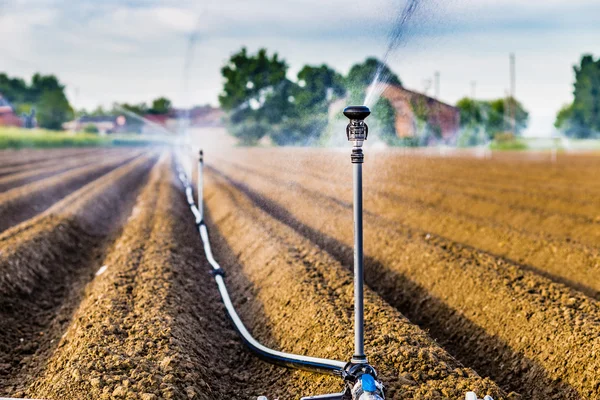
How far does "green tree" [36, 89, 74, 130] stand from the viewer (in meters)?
63.8

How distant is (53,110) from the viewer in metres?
65.0

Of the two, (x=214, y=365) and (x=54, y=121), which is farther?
(x=54, y=121)

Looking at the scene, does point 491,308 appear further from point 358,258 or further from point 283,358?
point 358,258

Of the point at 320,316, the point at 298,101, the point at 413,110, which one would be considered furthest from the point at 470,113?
the point at 320,316

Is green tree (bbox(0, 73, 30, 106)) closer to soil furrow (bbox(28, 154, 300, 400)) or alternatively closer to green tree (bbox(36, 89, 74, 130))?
green tree (bbox(36, 89, 74, 130))

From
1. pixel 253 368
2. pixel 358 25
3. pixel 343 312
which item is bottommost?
pixel 253 368

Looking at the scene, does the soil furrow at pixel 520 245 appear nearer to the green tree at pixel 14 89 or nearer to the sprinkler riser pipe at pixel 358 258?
the sprinkler riser pipe at pixel 358 258

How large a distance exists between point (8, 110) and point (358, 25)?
219 ft

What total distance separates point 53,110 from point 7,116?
4012 millimetres

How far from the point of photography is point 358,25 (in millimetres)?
4812

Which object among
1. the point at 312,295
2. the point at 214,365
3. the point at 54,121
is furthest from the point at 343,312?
the point at 54,121

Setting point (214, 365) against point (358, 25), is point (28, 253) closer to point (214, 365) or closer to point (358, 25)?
point (214, 365)

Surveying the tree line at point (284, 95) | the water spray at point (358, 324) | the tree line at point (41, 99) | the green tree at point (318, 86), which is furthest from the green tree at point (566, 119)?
the water spray at point (358, 324)

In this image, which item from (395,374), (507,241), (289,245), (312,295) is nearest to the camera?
(395,374)
